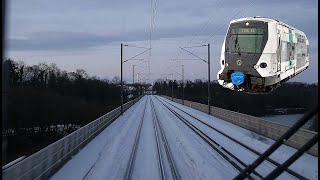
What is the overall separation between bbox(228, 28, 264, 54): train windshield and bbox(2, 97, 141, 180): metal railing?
6917 mm

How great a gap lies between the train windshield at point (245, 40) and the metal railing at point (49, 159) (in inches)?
272

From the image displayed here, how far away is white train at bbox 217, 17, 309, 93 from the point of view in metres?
11.4

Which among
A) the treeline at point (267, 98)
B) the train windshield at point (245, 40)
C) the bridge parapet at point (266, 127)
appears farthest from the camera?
the bridge parapet at point (266, 127)

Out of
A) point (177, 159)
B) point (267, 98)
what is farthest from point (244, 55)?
point (267, 98)

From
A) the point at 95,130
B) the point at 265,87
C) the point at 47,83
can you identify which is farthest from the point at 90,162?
the point at 47,83

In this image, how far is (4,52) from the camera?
3316 millimetres

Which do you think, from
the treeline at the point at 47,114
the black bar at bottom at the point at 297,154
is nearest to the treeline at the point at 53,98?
the treeline at the point at 47,114

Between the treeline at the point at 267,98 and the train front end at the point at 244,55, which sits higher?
the train front end at the point at 244,55

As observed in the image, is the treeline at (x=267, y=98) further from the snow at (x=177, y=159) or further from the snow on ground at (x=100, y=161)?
the snow on ground at (x=100, y=161)

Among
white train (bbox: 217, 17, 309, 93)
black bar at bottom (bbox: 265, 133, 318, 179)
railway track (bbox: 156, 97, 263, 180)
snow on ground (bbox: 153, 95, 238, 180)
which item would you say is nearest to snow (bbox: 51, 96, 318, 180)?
snow on ground (bbox: 153, 95, 238, 180)

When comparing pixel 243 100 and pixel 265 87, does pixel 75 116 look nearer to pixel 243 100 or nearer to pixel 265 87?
pixel 243 100

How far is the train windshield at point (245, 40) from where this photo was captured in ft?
44.2

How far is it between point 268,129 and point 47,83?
26.4 metres

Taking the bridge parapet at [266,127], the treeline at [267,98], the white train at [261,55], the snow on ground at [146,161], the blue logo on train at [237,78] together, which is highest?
the white train at [261,55]
